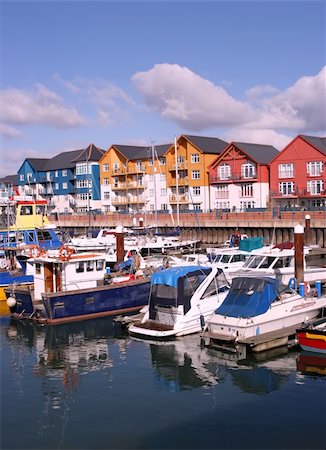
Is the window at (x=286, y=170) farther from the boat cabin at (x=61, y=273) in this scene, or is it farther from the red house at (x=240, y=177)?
the boat cabin at (x=61, y=273)

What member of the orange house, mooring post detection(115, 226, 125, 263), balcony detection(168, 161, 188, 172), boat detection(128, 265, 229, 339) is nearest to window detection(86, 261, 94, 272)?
boat detection(128, 265, 229, 339)

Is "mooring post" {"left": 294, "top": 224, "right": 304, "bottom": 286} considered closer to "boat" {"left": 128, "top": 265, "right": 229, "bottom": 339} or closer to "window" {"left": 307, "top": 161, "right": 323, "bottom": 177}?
"boat" {"left": 128, "top": 265, "right": 229, "bottom": 339}

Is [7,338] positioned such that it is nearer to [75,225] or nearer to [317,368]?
[317,368]

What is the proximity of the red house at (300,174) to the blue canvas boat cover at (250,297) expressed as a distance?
150ft

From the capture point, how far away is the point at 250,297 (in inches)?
830

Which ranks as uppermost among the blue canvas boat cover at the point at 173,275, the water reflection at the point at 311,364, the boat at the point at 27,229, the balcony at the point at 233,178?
the balcony at the point at 233,178

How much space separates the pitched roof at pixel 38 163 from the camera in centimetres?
10212

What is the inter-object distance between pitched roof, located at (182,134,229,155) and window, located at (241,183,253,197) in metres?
8.35

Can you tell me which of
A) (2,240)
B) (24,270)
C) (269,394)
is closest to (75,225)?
(2,240)

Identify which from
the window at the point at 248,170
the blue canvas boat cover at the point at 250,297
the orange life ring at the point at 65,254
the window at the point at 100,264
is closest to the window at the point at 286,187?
the window at the point at 248,170

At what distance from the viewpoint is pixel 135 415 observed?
14.9 metres

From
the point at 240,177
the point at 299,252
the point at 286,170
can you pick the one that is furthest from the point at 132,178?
the point at 299,252

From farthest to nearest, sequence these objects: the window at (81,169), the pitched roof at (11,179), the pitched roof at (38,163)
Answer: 1. the pitched roof at (11,179)
2. the pitched roof at (38,163)
3. the window at (81,169)

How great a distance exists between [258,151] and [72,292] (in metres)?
53.1
